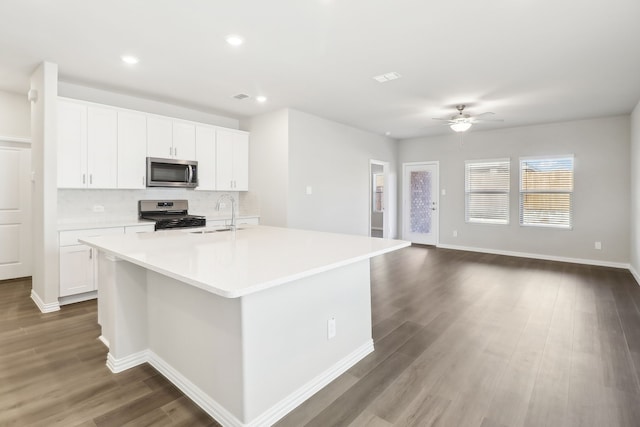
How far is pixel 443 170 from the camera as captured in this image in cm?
732

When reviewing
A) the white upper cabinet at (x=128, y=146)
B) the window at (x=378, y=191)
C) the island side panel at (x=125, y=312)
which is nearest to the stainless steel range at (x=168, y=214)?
the white upper cabinet at (x=128, y=146)

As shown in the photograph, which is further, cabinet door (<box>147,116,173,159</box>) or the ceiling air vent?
cabinet door (<box>147,116,173,159</box>)

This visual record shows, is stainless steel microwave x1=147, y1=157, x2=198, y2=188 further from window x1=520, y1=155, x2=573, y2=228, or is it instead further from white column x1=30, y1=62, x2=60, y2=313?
window x1=520, y1=155, x2=573, y2=228

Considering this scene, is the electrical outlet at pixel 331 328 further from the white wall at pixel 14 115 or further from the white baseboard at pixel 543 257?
the white baseboard at pixel 543 257

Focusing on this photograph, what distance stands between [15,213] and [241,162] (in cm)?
315

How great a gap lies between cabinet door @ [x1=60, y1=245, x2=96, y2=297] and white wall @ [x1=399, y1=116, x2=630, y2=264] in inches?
255

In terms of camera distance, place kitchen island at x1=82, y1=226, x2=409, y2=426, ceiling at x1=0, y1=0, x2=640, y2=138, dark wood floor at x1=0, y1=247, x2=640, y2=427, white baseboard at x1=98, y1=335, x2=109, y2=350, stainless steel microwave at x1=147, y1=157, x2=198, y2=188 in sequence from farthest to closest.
A: stainless steel microwave at x1=147, y1=157, x2=198, y2=188, white baseboard at x1=98, y1=335, x2=109, y2=350, ceiling at x1=0, y1=0, x2=640, y2=138, dark wood floor at x1=0, y1=247, x2=640, y2=427, kitchen island at x1=82, y1=226, x2=409, y2=426

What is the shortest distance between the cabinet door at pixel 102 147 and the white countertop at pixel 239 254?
64.4 inches

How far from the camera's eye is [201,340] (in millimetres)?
1915

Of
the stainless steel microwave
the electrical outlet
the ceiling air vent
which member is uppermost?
the ceiling air vent

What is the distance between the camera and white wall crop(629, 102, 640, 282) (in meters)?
4.64

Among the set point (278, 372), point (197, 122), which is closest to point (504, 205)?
point (197, 122)

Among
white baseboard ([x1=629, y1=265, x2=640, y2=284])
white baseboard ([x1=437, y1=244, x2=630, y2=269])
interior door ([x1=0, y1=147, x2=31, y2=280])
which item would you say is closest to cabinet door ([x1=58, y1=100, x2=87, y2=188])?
interior door ([x1=0, y1=147, x2=31, y2=280])

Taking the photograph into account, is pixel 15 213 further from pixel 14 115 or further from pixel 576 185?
pixel 576 185
